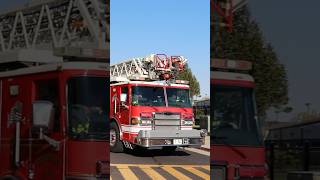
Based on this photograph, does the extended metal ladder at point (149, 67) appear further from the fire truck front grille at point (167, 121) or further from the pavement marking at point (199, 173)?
the pavement marking at point (199, 173)

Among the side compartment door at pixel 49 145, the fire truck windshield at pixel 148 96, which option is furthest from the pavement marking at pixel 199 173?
the fire truck windshield at pixel 148 96

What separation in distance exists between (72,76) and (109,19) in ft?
1.28

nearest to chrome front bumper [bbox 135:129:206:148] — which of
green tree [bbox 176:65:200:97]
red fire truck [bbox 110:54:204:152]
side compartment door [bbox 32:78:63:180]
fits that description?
red fire truck [bbox 110:54:204:152]

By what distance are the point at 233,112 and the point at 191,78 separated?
0.43 meters

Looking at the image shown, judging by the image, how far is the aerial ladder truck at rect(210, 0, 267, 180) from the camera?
2.93 meters

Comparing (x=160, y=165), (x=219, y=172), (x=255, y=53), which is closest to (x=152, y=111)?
(x=160, y=165)

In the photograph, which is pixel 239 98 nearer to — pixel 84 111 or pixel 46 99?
pixel 84 111

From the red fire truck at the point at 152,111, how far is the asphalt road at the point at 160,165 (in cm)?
7

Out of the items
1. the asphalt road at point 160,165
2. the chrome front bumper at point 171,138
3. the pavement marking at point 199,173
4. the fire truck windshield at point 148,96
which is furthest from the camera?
the fire truck windshield at point 148,96

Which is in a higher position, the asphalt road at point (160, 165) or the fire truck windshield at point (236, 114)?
the fire truck windshield at point (236, 114)

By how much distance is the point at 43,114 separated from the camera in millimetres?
3002

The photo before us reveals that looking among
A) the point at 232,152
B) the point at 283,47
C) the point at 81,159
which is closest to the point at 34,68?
the point at 81,159

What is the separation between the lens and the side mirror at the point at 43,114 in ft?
9.72

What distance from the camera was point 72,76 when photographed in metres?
2.92
